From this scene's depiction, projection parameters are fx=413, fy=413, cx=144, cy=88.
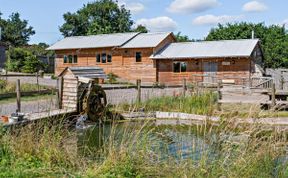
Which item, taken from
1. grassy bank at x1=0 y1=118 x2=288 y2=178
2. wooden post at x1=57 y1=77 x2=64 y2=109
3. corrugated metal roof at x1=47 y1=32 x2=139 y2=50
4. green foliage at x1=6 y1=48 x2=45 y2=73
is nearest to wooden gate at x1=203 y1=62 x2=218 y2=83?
corrugated metal roof at x1=47 y1=32 x2=139 y2=50

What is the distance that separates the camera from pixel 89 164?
6.40 meters

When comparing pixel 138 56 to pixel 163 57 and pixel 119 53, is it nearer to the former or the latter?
→ pixel 119 53

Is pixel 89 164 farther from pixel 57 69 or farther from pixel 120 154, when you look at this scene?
pixel 57 69

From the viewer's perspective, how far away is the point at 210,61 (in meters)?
31.6

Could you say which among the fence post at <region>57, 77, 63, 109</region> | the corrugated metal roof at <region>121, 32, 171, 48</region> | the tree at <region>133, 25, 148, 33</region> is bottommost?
the fence post at <region>57, 77, 63, 109</region>

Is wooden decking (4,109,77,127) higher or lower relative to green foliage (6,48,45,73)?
lower

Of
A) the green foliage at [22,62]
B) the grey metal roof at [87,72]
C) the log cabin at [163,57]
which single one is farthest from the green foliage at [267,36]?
the grey metal roof at [87,72]

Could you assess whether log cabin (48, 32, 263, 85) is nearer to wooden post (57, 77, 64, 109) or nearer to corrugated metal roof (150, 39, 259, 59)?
corrugated metal roof (150, 39, 259, 59)

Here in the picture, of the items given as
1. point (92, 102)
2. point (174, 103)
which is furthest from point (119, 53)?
point (92, 102)

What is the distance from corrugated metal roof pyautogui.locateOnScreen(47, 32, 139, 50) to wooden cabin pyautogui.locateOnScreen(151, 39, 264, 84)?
4210 millimetres

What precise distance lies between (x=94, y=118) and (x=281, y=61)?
35.0 meters

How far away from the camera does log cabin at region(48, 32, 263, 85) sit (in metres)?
30.7

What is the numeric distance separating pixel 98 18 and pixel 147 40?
89.7 ft

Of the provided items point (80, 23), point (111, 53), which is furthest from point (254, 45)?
point (80, 23)
